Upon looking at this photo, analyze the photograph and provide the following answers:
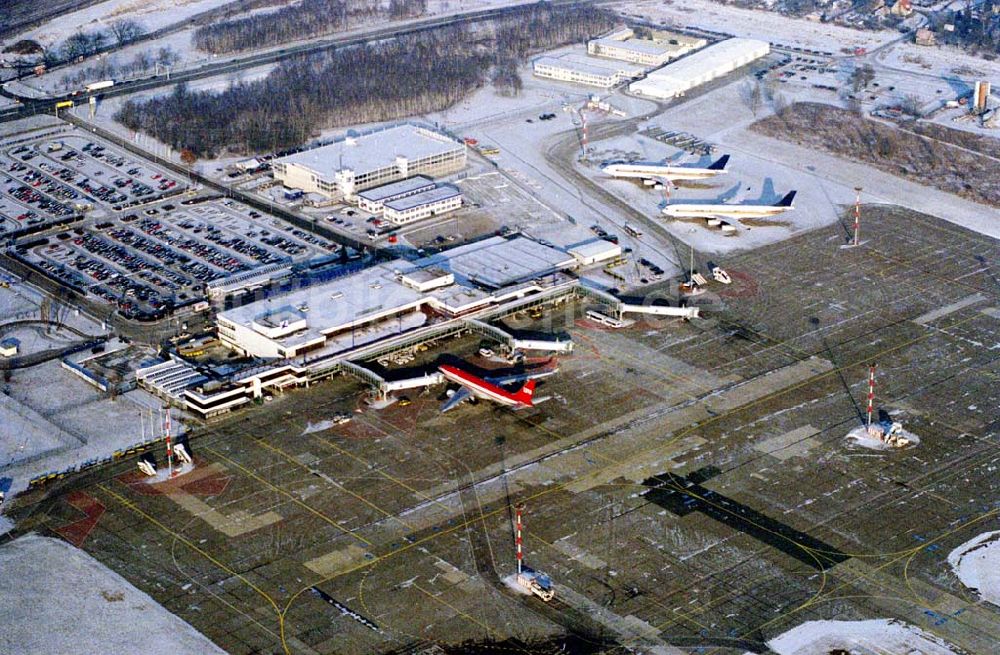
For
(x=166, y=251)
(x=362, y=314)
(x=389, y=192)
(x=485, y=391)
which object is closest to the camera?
(x=485, y=391)

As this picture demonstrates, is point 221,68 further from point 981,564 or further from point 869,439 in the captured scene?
point 981,564

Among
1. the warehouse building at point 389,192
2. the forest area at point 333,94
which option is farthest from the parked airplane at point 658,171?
the forest area at point 333,94

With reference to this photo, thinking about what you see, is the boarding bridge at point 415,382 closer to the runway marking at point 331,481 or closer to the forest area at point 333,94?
the runway marking at point 331,481

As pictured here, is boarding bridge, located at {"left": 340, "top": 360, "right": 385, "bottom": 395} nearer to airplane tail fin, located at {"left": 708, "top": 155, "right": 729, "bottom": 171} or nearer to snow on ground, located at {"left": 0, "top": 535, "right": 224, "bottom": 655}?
snow on ground, located at {"left": 0, "top": 535, "right": 224, "bottom": 655}

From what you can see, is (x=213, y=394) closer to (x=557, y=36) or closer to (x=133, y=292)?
(x=133, y=292)

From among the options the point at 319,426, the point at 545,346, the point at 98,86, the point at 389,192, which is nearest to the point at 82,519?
the point at 319,426

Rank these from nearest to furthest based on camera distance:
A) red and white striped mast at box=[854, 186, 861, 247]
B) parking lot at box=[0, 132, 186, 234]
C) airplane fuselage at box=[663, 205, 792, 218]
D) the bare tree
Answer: red and white striped mast at box=[854, 186, 861, 247] < airplane fuselage at box=[663, 205, 792, 218] < parking lot at box=[0, 132, 186, 234] < the bare tree

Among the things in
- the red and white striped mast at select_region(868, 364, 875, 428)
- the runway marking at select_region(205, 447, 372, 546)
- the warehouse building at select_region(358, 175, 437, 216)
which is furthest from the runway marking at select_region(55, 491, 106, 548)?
the warehouse building at select_region(358, 175, 437, 216)
